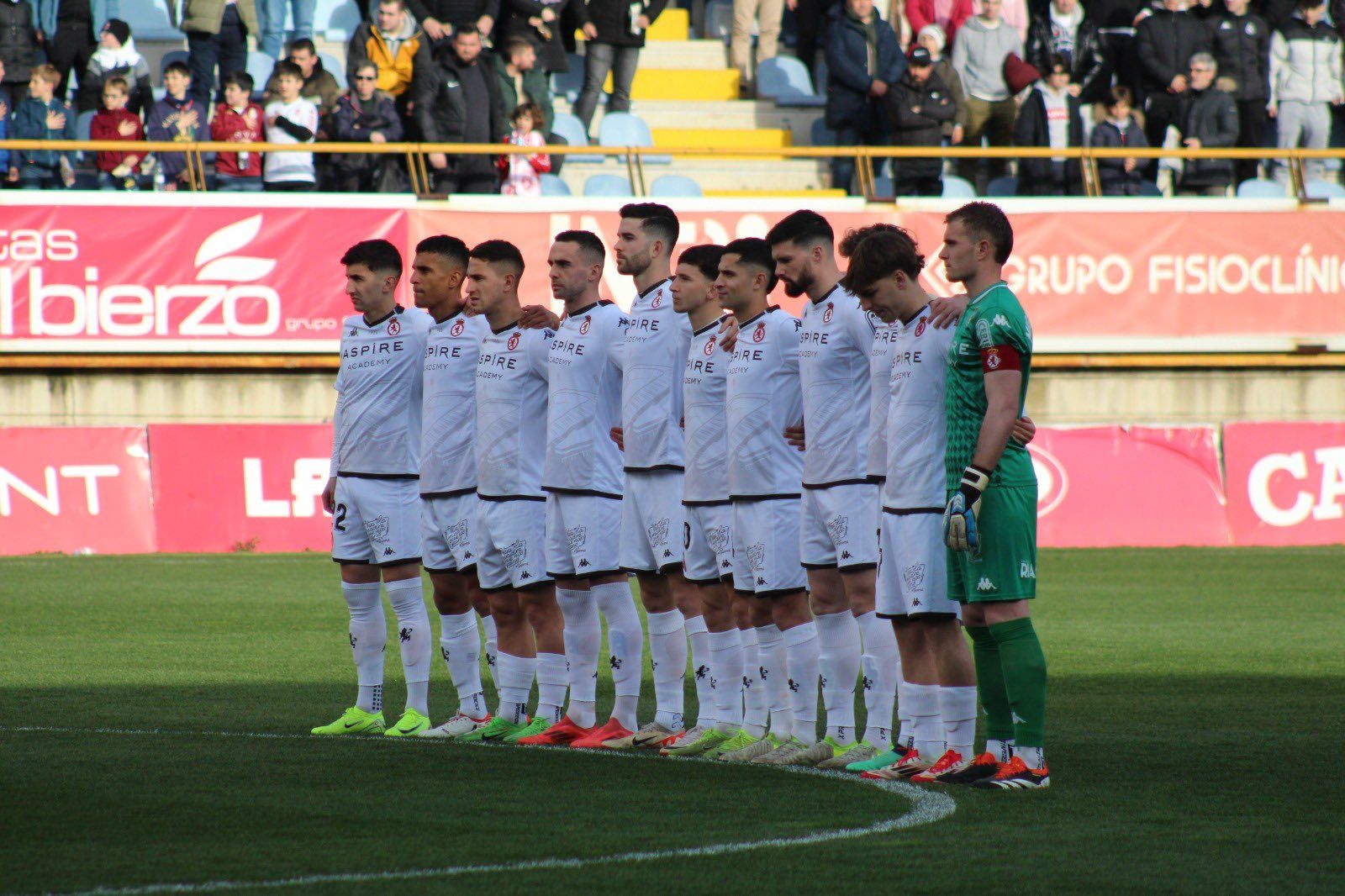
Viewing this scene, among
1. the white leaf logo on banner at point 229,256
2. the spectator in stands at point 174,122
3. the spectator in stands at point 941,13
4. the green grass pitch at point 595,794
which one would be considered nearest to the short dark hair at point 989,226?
the green grass pitch at point 595,794

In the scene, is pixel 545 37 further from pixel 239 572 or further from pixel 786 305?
pixel 239 572

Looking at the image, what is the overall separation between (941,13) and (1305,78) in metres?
4.67

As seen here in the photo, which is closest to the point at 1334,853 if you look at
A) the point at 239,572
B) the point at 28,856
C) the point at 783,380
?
the point at 783,380

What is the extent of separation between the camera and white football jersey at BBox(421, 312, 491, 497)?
938 cm

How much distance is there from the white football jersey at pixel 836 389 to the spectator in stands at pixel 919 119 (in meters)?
14.3

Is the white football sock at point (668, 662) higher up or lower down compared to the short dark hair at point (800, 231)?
lower down

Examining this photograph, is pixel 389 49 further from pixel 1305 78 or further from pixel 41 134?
pixel 1305 78

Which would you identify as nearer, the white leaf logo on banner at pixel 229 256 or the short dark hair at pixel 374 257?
the short dark hair at pixel 374 257

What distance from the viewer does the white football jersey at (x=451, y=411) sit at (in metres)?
9.38

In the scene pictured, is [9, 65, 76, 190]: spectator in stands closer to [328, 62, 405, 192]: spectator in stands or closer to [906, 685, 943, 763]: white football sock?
[328, 62, 405, 192]: spectator in stands

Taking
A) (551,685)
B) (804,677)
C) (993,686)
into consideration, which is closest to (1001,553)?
(993,686)

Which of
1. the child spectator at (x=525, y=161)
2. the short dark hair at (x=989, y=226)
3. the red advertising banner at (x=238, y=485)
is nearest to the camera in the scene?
the short dark hair at (x=989, y=226)

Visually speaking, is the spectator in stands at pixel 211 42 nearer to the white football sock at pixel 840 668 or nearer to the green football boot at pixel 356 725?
the green football boot at pixel 356 725

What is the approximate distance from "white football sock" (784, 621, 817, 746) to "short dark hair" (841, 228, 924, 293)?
1603 mm
